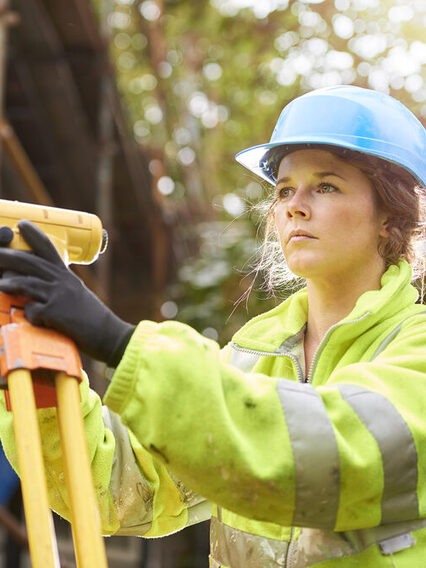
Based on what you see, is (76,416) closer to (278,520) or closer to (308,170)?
(278,520)

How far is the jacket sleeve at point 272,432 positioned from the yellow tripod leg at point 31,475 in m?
0.15

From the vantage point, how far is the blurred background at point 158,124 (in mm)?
7344

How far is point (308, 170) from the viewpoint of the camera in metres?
2.17

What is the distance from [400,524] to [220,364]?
1.87 feet

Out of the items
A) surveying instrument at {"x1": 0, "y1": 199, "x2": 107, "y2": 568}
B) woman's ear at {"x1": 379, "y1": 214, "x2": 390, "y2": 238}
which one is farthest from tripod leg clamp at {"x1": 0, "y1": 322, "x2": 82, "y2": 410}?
woman's ear at {"x1": 379, "y1": 214, "x2": 390, "y2": 238}

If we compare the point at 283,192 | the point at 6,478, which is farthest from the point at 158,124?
the point at 283,192

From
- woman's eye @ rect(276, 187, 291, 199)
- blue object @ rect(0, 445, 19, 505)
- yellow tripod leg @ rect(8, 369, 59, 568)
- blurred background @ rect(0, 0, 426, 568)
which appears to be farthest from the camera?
blurred background @ rect(0, 0, 426, 568)

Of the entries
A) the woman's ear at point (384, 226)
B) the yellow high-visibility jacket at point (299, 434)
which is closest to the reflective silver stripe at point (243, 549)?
the yellow high-visibility jacket at point (299, 434)

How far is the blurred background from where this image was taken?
7.34m

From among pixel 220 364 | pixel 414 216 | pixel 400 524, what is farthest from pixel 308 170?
pixel 400 524

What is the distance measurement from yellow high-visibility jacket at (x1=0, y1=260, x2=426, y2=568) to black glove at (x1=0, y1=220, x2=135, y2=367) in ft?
0.15

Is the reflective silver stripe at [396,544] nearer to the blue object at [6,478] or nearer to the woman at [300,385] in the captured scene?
the woman at [300,385]

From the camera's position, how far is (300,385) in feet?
5.54

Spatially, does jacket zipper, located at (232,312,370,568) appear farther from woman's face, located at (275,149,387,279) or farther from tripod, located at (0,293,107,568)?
tripod, located at (0,293,107,568)
